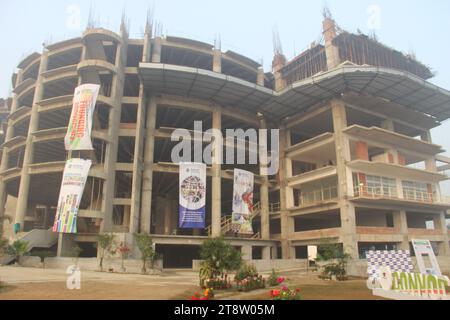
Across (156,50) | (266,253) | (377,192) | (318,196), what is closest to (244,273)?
(266,253)

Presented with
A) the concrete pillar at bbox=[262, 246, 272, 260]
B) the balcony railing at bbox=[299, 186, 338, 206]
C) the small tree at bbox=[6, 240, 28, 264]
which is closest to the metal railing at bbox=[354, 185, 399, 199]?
the balcony railing at bbox=[299, 186, 338, 206]

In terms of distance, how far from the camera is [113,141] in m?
39.6

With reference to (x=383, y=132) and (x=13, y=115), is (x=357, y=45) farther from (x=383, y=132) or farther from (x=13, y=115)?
(x=13, y=115)

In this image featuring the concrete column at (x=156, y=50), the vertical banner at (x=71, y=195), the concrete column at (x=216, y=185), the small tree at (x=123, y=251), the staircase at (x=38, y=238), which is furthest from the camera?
the concrete column at (x=156, y=50)

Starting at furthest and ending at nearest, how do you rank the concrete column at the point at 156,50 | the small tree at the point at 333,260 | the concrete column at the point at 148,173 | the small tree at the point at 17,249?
the concrete column at the point at 156,50, the concrete column at the point at 148,173, the small tree at the point at 17,249, the small tree at the point at 333,260

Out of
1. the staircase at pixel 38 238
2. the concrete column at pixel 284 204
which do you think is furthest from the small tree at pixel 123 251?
the concrete column at pixel 284 204

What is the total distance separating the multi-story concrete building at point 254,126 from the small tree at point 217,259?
17843 mm

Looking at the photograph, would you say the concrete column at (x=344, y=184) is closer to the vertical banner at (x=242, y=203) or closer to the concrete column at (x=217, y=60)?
the vertical banner at (x=242, y=203)

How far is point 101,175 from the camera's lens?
3766cm

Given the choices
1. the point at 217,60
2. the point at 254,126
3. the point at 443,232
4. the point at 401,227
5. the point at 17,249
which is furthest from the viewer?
the point at 254,126

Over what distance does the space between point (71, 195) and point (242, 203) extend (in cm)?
1911

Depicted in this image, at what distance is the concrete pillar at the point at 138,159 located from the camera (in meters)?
38.2

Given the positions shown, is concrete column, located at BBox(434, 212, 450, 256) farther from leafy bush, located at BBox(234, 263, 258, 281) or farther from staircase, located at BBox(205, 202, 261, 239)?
leafy bush, located at BBox(234, 263, 258, 281)

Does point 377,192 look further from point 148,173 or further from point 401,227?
point 148,173
